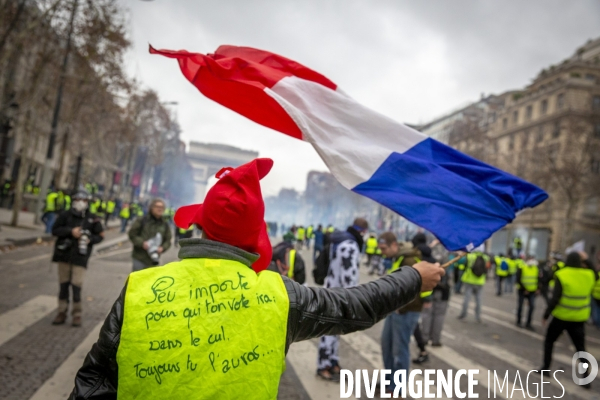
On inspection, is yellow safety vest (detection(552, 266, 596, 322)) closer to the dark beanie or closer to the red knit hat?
the dark beanie

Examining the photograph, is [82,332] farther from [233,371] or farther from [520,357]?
[520,357]

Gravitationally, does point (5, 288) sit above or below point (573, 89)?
below

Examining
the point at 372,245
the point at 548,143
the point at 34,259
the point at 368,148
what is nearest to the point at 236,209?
the point at 368,148

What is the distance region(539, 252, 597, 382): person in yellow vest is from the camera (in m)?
6.79

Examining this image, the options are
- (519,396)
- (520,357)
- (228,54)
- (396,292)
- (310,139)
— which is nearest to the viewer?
(396,292)

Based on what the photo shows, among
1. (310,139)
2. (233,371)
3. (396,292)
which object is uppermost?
(310,139)

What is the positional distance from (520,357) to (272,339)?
7776 mm

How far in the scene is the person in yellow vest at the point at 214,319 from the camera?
171 cm

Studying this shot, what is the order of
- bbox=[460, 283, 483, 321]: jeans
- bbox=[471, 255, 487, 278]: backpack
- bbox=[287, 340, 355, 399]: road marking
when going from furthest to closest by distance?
bbox=[460, 283, 483, 321]: jeans
bbox=[471, 255, 487, 278]: backpack
bbox=[287, 340, 355, 399]: road marking

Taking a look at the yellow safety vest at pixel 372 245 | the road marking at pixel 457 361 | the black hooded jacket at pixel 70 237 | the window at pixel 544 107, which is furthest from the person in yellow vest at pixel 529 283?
the window at pixel 544 107

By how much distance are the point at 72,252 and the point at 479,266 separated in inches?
331

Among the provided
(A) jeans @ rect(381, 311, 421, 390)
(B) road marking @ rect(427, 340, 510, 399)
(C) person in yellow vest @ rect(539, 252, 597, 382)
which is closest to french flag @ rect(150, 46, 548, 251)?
(A) jeans @ rect(381, 311, 421, 390)

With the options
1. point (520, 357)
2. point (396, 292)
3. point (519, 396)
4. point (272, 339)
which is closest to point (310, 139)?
point (396, 292)

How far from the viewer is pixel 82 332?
6.40 meters
